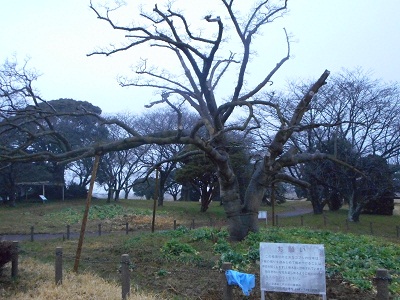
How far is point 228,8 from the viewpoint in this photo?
17.2m

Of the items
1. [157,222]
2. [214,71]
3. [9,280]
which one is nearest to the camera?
[9,280]

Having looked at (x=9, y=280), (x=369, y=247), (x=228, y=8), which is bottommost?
(x=9, y=280)

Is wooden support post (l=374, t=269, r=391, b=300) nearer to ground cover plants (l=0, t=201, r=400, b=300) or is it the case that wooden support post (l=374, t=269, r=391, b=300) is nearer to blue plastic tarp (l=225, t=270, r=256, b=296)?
ground cover plants (l=0, t=201, r=400, b=300)

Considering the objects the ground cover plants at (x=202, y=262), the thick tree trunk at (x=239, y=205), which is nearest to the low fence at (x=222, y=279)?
the ground cover plants at (x=202, y=262)

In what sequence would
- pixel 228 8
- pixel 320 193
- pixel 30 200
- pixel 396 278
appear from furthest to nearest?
pixel 30 200, pixel 320 193, pixel 228 8, pixel 396 278

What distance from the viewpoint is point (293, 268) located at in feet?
28.7

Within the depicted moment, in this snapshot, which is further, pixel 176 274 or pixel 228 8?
pixel 228 8

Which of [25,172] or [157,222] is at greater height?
[25,172]

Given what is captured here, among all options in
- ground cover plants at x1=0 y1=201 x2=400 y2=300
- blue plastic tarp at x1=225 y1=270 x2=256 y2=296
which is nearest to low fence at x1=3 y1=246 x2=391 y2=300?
blue plastic tarp at x1=225 y1=270 x2=256 y2=296

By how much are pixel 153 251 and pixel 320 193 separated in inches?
1226

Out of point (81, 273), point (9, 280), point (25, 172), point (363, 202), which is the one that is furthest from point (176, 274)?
point (25, 172)

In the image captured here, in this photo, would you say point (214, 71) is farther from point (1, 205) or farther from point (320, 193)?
point (1, 205)

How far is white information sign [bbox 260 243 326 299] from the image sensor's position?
8.56 meters

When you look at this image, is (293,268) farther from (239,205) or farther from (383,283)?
(239,205)
